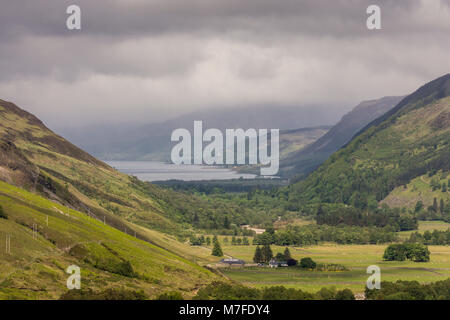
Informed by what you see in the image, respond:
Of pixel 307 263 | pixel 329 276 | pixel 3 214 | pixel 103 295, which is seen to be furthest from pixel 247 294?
pixel 307 263

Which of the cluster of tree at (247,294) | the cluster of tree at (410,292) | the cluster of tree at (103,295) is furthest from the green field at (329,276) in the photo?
the cluster of tree at (103,295)

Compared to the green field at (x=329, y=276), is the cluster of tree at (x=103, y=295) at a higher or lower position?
higher

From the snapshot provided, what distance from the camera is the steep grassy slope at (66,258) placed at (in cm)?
9700

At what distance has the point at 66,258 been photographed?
114500 millimetres

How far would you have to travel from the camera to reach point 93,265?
386 feet

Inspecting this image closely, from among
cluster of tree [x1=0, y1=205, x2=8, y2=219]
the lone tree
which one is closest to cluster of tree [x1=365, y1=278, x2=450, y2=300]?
the lone tree

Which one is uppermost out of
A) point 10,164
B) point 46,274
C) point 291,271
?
point 10,164

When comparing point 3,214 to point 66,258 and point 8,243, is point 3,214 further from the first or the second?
point 8,243

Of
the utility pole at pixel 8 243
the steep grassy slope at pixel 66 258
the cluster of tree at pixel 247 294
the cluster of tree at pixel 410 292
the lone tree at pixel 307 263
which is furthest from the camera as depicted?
the lone tree at pixel 307 263

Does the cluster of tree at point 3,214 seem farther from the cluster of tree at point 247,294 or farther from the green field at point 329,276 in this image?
the green field at point 329,276

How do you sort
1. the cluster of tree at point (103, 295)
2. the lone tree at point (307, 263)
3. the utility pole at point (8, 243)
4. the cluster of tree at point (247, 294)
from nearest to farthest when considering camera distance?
the cluster of tree at point (103, 295), the utility pole at point (8, 243), the cluster of tree at point (247, 294), the lone tree at point (307, 263)
